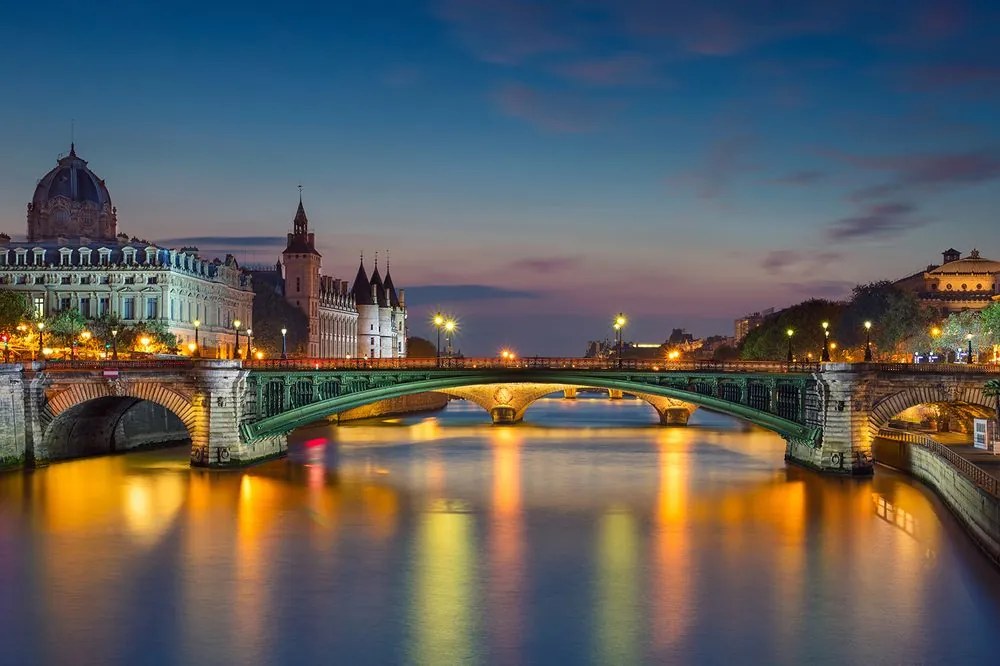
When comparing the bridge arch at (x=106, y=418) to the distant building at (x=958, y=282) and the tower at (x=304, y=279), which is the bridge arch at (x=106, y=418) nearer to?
the tower at (x=304, y=279)

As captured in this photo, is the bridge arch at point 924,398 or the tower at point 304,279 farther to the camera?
the tower at point 304,279

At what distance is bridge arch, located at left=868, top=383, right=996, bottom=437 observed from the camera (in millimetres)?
61875

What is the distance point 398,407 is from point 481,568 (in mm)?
90153

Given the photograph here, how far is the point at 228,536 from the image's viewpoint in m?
46.3

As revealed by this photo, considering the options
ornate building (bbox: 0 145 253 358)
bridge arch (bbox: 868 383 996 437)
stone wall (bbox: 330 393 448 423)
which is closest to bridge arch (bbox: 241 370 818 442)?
bridge arch (bbox: 868 383 996 437)

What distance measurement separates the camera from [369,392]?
221 ft

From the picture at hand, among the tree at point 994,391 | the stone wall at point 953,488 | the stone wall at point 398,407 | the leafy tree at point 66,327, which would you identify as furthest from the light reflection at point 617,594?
the leafy tree at point 66,327

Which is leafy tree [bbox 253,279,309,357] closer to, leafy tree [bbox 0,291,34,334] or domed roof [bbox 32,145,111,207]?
domed roof [bbox 32,145,111,207]

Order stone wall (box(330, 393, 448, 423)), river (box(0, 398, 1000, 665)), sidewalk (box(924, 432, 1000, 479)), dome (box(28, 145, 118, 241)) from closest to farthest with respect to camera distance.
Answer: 1. river (box(0, 398, 1000, 665))
2. sidewalk (box(924, 432, 1000, 479))
3. stone wall (box(330, 393, 448, 423))
4. dome (box(28, 145, 118, 241))

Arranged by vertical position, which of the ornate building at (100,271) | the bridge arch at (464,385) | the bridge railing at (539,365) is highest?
the ornate building at (100,271)

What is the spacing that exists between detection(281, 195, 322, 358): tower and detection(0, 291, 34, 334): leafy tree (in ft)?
220

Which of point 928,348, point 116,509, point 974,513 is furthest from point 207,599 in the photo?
point 928,348

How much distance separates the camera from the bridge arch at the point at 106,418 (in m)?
65.6

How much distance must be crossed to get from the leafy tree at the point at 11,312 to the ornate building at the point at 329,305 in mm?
64869
